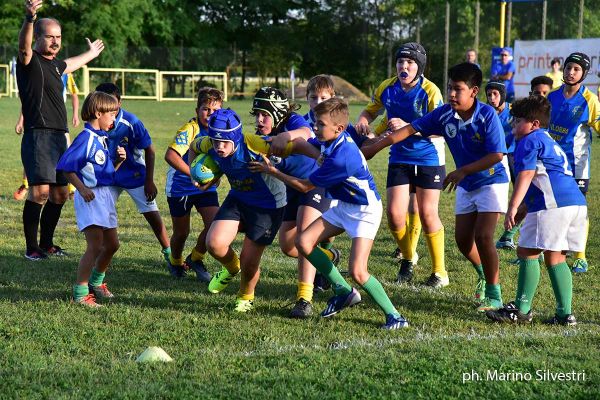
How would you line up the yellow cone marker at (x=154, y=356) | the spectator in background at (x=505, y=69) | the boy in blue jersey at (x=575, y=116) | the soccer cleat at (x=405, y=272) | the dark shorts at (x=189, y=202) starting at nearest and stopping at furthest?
the yellow cone marker at (x=154, y=356) → the soccer cleat at (x=405, y=272) → the dark shorts at (x=189, y=202) → the boy in blue jersey at (x=575, y=116) → the spectator in background at (x=505, y=69)

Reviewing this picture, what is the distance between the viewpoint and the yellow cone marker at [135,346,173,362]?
4680mm

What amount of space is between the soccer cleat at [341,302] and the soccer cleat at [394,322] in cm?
29

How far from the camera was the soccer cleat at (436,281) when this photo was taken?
692cm

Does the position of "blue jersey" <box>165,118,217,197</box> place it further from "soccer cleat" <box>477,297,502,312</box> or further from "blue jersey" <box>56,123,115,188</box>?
"soccer cleat" <box>477,297,502,312</box>

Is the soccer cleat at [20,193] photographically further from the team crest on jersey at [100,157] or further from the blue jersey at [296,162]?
the blue jersey at [296,162]

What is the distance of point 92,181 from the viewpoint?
615 cm

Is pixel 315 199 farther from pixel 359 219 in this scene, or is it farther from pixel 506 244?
pixel 506 244

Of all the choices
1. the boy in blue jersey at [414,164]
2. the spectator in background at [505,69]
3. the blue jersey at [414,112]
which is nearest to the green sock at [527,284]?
the boy in blue jersey at [414,164]

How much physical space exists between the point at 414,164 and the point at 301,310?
6.22 ft

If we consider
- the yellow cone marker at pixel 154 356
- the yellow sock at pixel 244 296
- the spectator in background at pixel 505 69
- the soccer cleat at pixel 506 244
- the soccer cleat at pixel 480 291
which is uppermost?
the spectator in background at pixel 505 69

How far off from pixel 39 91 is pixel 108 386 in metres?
4.30

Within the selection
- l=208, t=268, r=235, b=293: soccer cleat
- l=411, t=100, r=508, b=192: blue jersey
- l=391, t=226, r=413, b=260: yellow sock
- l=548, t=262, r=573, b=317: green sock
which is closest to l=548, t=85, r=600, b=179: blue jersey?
l=391, t=226, r=413, b=260: yellow sock

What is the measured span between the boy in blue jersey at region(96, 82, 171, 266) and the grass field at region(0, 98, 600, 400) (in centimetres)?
69

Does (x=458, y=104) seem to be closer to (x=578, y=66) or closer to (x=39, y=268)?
(x=578, y=66)
